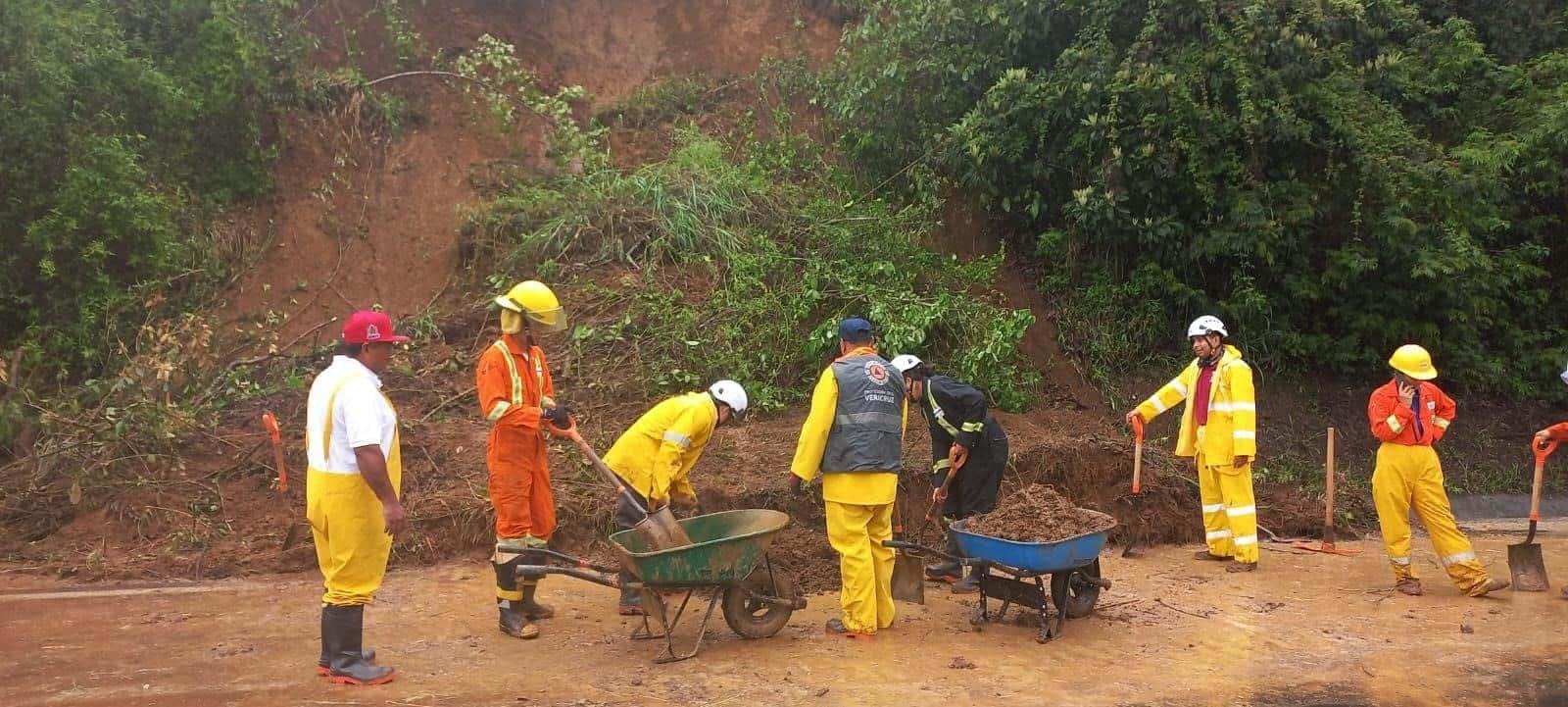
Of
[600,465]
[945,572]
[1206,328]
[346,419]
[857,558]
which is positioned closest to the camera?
[346,419]

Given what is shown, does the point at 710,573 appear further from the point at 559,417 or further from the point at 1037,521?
the point at 1037,521

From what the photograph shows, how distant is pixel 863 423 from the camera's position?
6547mm

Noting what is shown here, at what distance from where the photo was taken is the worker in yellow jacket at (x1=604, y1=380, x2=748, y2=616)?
264 inches

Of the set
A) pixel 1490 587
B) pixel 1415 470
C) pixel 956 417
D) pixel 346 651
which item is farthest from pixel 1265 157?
pixel 346 651

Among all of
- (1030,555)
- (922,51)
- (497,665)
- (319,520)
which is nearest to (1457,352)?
(922,51)

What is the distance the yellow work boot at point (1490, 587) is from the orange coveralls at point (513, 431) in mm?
6462

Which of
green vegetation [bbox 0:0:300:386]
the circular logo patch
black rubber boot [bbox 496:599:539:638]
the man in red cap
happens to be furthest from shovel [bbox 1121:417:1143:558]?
green vegetation [bbox 0:0:300:386]

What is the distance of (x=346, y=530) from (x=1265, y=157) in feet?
33.6

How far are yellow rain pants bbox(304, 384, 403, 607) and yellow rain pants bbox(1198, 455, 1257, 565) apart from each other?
20.5 feet

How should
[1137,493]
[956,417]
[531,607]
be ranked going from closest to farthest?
[531,607]
[956,417]
[1137,493]

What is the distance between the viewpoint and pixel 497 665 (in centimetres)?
615

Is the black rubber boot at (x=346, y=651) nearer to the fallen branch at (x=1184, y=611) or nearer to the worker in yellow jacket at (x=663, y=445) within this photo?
the worker in yellow jacket at (x=663, y=445)

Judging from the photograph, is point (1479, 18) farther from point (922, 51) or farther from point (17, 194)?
point (17, 194)

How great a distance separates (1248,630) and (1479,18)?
977 centimetres
